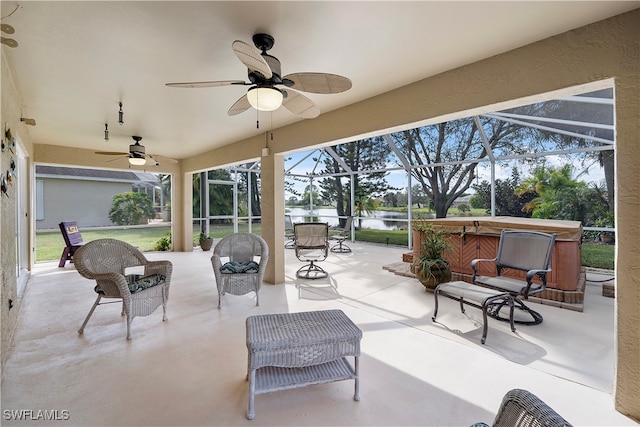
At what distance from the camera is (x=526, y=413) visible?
3.00 feet

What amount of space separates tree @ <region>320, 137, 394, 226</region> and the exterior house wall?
8.11m

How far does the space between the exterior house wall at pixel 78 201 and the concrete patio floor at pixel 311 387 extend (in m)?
7.96

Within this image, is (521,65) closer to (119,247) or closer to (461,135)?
(119,247)

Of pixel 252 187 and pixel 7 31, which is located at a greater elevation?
pixel 7 31

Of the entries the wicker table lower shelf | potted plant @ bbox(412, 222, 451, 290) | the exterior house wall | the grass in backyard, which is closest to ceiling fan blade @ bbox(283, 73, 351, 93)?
the wicker table lower shelf

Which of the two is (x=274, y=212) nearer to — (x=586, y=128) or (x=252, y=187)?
(x=252, y=187)

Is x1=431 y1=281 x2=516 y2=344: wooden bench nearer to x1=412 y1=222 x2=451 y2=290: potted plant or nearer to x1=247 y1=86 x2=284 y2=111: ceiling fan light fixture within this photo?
x1=412 y1=222 x2=451 y2=290: potted plant

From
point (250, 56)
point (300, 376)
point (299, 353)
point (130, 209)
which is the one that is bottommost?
point (300, 376)

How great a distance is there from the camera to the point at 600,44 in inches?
76.2

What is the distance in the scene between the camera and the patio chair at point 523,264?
117 inches

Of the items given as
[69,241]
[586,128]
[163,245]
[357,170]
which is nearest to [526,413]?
[586,128]

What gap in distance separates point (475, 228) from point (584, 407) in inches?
115

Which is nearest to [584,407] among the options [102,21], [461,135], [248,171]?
[102,21]

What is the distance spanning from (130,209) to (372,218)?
9136mm
